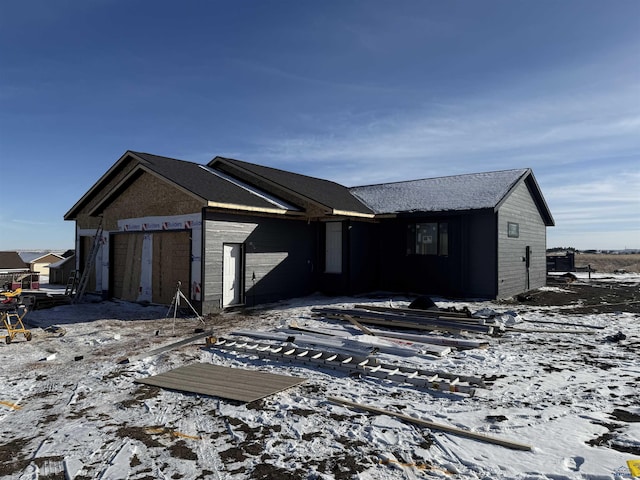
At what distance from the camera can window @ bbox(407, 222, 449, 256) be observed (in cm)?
1800

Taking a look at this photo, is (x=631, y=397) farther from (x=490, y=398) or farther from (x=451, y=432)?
(x=451, y=432)

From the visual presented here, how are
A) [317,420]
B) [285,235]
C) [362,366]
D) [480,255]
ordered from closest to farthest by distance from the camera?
1. [317,420]
2. [362,366]
3. [285,235]
4. [480,255]

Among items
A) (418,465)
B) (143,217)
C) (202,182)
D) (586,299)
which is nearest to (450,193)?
(586,299)

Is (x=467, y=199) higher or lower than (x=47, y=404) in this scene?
higher

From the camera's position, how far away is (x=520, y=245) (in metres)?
19.7

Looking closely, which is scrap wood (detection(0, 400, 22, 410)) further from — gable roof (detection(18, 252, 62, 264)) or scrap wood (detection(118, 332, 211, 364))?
gable roof (detection(18, 252, 62, 264))

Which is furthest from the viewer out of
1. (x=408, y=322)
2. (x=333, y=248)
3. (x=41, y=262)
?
(x=41, y=262)

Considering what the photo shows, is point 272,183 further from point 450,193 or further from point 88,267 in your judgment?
point 88,267

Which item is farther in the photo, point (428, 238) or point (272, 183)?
point (428, 238)

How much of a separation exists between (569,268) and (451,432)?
1356 inches

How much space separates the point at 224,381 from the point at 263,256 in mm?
8880

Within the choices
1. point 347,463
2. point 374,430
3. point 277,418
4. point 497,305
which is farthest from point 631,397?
point 497,305

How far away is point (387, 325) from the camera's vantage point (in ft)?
37.8

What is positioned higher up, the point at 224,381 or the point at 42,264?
the point at 42,264
